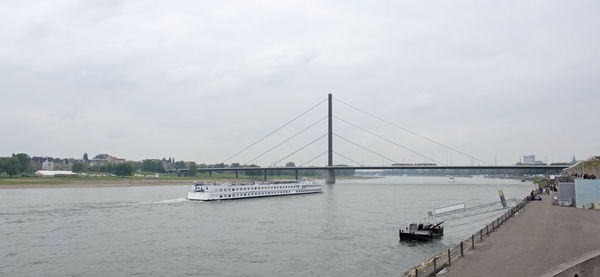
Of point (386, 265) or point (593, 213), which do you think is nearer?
point (386, 265)

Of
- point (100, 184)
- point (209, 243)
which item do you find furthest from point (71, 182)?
point (209, 243)

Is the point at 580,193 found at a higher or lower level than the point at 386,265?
higher

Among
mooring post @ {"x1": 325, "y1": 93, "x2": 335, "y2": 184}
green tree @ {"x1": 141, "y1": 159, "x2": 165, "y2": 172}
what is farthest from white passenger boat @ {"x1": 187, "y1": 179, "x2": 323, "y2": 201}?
green tree @ {"x1": 141, "y1": 159, "x2": 165, "y2": 172}

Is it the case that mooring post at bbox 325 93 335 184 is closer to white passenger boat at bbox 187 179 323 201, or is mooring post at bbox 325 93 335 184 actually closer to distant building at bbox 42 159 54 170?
white passenger boat at bbox 187 179 323 201

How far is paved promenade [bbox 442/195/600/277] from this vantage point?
15298 millimetres

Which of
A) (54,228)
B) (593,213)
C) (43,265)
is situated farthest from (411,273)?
(54,228)

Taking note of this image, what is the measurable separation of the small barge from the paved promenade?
4169mm

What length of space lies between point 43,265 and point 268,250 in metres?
11.4

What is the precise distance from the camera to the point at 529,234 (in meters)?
23.0

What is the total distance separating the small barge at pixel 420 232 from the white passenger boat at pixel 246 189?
123 feet

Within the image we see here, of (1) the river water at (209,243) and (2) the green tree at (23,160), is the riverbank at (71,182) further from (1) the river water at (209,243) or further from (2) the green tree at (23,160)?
(1) the river water at (209,243)

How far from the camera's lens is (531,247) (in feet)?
62.8

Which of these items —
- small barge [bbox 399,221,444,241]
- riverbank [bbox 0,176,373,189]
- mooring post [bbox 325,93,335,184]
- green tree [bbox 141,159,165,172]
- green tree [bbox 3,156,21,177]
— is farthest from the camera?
green tree [bbox 141,159,165,172]

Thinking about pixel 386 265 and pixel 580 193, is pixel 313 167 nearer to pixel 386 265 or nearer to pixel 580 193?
pixel 580 193
